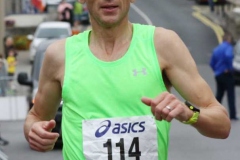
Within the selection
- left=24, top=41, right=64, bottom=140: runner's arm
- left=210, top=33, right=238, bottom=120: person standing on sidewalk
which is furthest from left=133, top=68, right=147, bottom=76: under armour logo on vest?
left=210, top=33, right=238, bottom=120: person standing on sidewalk

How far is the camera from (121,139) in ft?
16.5

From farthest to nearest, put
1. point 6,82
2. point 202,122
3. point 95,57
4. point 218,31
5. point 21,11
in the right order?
point 21,11 → point 218,31 → point 6,82 → point 95,57 → point 202,122

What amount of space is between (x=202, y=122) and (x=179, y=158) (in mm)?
11510

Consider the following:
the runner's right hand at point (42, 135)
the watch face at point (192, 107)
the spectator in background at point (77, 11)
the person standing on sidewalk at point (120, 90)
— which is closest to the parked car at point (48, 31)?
the spectator in background at point (77, 11)

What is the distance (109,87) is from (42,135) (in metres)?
0.40

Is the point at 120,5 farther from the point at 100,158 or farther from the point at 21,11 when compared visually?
the point at 21,11

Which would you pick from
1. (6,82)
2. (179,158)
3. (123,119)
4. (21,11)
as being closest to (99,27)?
(123,119)

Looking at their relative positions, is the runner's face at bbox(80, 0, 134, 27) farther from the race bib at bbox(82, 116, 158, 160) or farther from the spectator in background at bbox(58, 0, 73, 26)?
the spectator in background at bbox(58, 0, 73, 26)

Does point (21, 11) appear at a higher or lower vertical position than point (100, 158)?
lower

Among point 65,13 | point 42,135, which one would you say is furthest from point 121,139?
point 65,13

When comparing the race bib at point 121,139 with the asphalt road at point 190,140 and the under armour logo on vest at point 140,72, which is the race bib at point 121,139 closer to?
the under armour logo on vest at point 140,72

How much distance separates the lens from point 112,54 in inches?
201

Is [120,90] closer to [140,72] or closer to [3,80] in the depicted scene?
[140,72]

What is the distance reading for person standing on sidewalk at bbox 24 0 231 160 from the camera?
4.94 metres
